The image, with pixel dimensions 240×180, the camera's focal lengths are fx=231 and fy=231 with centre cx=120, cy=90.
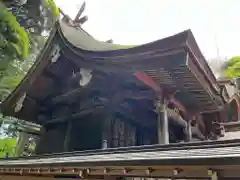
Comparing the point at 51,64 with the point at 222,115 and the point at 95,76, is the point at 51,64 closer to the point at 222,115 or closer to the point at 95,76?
the point at 95,76

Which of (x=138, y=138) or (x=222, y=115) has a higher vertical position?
(x=222, y=115)

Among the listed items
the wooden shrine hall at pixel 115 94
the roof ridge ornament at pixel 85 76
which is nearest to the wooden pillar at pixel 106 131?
the wooden shrine hall at pixel 115 94

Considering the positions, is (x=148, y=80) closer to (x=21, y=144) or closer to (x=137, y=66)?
(x=137, y=66)

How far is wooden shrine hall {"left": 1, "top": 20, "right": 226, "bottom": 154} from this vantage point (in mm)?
3961

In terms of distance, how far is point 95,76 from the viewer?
5.40 m

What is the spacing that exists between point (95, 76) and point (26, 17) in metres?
15.2

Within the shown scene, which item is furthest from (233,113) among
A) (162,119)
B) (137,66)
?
(137,66)

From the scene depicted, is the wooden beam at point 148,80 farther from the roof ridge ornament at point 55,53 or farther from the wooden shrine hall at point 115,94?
the roof ridge ornament at point 55,53

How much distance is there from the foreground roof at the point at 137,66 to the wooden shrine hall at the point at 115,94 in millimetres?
15

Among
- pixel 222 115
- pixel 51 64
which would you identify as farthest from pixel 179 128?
pixel 51 64

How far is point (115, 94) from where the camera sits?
17.2ft

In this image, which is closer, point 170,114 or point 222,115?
point 170,114

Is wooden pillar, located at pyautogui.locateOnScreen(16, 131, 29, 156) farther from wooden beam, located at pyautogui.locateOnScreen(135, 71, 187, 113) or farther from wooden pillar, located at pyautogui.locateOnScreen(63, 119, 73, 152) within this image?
wooden beam, located at pyautogui.locateOnScreen(135, 71, 187, 113)

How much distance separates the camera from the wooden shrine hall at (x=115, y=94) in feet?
13.0
